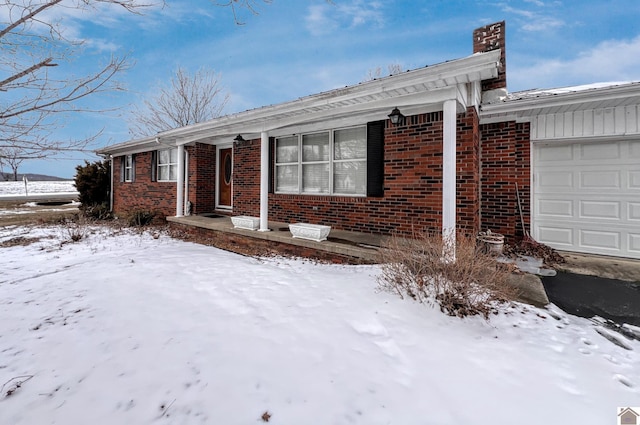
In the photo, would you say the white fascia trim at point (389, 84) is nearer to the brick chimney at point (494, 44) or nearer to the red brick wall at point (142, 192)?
the brick chimney at point (494, 44)

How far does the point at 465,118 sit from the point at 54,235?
1075 cm

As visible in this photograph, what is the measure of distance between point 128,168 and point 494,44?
13.2 metres

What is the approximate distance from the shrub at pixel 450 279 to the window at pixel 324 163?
9.92 ft

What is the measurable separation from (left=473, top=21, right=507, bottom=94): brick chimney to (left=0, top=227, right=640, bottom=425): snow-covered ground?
4712 millimetres

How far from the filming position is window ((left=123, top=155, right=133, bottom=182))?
39.9 feet

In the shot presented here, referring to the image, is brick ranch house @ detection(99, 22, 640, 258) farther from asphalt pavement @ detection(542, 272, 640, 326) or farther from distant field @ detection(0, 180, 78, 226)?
distant field @ detection(0, 180, 78, 226)

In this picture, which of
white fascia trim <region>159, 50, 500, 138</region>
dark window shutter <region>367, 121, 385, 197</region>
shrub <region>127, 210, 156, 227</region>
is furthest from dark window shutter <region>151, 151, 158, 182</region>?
dark window shutter <region>367, 121, 385, 197</region>

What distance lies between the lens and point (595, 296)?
378 centimetres

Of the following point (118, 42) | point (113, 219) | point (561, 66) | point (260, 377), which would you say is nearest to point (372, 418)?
point (260, 377)

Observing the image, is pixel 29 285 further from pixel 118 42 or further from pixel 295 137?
pixel 295 137

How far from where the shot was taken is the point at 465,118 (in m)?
5.21

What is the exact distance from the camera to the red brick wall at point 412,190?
17.2 ft

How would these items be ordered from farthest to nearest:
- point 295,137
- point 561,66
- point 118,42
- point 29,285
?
point 561,66, point 295,137, point 29,285, point 118,42

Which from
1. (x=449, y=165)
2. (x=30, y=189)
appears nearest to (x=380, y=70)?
(x=449, y=165)
